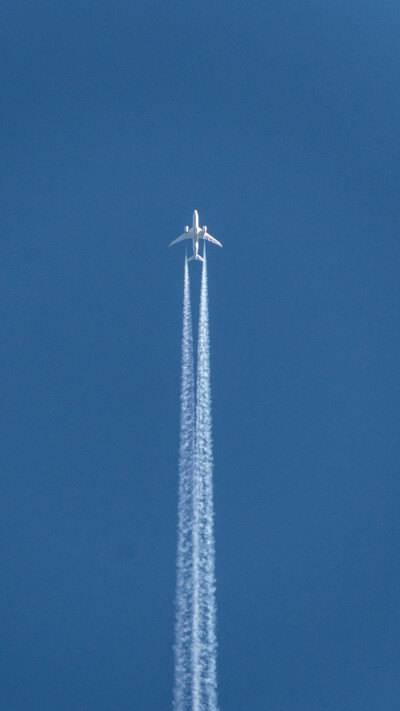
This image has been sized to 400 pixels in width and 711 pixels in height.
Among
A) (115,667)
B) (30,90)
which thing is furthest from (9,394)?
(30,90)

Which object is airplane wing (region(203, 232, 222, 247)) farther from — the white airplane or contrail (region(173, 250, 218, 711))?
contrail (region(173, 250, 218, 711))

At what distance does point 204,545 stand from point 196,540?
1.33 m

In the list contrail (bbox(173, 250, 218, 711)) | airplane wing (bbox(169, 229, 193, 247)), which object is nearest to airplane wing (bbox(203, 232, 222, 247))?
airplane wing (bbox(169, 229, 193, 247))

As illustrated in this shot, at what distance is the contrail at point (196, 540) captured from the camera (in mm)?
113125

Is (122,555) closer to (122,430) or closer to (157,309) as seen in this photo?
(122,430)

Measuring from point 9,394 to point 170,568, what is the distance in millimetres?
34780

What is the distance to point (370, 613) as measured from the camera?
12175 cm

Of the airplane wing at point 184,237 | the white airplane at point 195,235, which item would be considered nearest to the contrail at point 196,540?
the white airplane at point 195,235

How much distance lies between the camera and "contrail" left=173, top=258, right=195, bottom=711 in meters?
114

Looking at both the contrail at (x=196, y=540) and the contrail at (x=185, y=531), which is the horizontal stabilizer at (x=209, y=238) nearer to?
the contrail at (x=196, y=540)

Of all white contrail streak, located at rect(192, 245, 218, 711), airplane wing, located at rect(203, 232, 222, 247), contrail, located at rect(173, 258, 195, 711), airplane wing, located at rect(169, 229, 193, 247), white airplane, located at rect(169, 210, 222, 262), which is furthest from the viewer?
airplane wing, located at rect(203, 232, 222, 247)

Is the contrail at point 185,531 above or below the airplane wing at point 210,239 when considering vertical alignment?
below

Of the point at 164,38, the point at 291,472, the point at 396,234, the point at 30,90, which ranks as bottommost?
the point at 291,472

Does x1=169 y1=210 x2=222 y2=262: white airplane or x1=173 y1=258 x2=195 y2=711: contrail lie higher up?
x1=169 y1=210 x2=222 y2=262: white airplane
